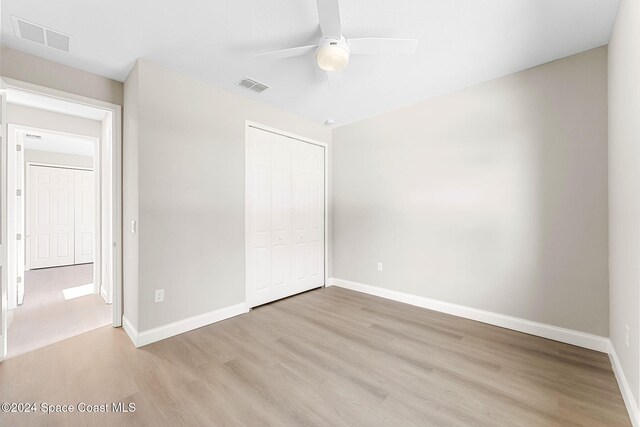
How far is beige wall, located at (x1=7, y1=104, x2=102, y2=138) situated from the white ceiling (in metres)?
1.47

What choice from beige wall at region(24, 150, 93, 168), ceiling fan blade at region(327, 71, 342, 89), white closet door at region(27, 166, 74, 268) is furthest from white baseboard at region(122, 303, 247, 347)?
beige wall at region(24, 150, 93, 168)

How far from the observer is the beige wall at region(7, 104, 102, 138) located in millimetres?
3129

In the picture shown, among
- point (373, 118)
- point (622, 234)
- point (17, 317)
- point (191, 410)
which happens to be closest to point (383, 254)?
point (373, 118)

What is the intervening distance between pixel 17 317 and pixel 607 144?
621 cm

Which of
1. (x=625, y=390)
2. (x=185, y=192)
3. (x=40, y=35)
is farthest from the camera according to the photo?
(x=185, y=192)

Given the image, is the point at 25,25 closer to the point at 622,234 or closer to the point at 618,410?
the point at 622,234

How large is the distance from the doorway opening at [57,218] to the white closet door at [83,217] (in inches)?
0.7

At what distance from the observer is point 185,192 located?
105 inches

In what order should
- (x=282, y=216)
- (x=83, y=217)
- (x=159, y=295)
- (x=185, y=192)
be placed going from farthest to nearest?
(x=83, y=217) → (x=282, y=216) → (x=185, y=192) → (x=159, y=295)

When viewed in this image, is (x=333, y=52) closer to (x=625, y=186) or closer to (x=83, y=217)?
(x=625, y=186)

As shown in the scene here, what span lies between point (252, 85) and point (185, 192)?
1.40m

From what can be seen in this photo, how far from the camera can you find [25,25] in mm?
1919

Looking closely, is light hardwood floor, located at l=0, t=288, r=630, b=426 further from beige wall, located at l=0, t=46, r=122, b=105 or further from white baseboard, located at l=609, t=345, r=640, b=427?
beige wall, located at l=0, t=46, r=122, b=105

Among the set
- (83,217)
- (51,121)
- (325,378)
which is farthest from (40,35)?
(83,217)
